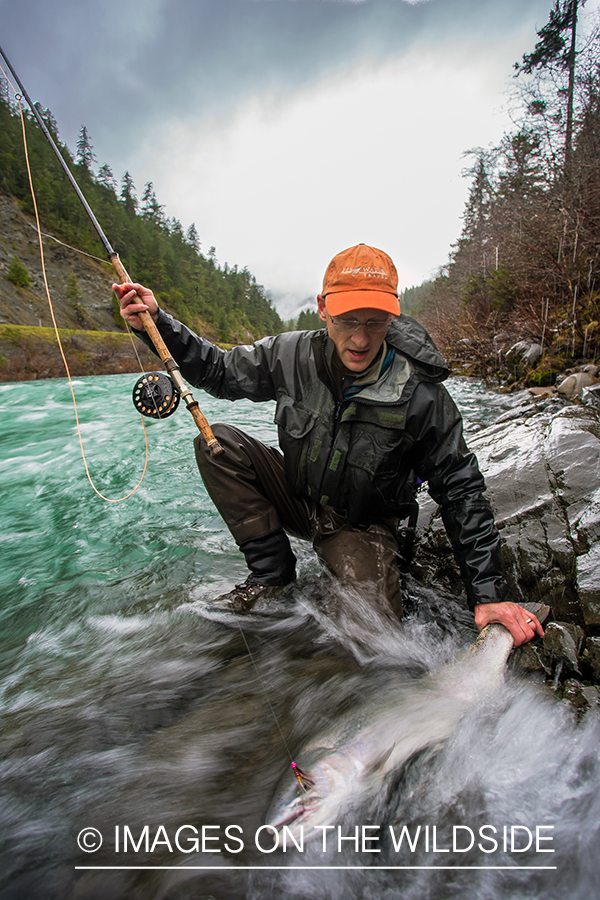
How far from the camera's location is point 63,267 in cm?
4831

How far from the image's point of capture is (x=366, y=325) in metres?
2.46

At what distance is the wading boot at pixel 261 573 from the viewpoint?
307 centimetres

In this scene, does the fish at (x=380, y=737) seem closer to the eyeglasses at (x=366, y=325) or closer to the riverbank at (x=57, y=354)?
the eyeglasses at (x=366, y=325)

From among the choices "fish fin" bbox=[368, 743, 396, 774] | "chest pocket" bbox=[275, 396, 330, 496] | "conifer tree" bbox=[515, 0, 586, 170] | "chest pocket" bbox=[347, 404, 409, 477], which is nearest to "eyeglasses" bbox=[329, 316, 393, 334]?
"chest pocket" bbox=[347, 404, 409, 477]

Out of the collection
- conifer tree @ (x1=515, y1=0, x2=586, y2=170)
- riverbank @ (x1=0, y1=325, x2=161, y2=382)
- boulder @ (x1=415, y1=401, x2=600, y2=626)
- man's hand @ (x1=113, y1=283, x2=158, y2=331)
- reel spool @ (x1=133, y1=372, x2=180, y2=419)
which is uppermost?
conifer tree @ (x1=515, y1=0, x2=586, y2=170)

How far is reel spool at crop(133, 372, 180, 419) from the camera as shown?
304 centimetres

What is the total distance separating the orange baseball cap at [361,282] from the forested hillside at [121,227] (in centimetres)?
4664

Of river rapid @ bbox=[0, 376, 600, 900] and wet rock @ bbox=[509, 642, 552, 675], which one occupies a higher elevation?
wet rock @ bbox=[509, 642, 552, 675]

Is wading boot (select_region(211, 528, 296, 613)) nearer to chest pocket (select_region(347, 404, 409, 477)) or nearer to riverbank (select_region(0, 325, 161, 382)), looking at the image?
chest pocket (select_region(347, 404, 409, 477))

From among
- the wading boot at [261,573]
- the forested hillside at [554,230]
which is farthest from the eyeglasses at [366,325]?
the forested hillside at [554,230]

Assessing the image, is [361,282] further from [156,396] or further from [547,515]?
[547,515]

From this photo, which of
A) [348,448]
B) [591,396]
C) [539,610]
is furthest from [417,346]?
[591,396]

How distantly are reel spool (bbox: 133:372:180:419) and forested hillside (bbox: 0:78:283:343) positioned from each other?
45704mm

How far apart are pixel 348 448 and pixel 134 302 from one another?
176 centimetres
